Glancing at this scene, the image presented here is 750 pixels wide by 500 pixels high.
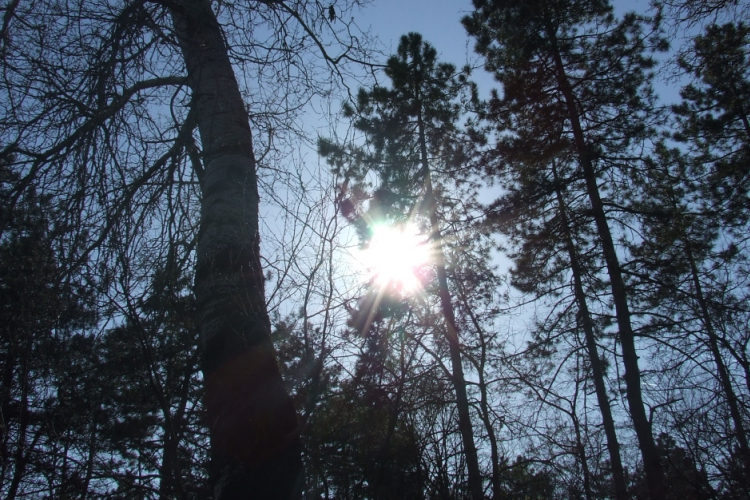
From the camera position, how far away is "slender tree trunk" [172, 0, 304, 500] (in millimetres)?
1606

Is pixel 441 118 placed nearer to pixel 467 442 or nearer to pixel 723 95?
pixel 723 95

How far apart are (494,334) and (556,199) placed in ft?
7.89

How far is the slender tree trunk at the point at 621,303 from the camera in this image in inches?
226

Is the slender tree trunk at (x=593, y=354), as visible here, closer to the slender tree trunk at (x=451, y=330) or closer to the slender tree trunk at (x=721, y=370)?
the slender tree trunk at (x=721, y=370)

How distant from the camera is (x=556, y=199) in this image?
25.1 feet

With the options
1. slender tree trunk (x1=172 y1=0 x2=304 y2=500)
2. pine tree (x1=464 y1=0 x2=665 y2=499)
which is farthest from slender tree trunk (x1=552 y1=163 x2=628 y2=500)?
slender tree trunk (x1=172 y1=0 x2=304 y2=500)

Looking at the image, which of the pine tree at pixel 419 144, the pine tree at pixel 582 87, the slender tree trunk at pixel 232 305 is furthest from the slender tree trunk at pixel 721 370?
the slender tree trunk at pixel 232 305

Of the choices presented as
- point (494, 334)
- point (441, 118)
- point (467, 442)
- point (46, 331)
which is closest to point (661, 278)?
point (494, 334)

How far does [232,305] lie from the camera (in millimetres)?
1968

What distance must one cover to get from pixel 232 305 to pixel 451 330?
17.9 feet

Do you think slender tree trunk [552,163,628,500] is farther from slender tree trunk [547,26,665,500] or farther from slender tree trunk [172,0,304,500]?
slender tree trunk [172,0,304,500]

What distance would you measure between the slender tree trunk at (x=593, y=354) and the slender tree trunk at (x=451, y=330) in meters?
2.04

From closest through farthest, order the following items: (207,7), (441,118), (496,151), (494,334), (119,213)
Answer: (119,213), (207,7), (494,334), (496,151), (441,118)

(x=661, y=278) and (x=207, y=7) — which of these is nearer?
(x=207, y=7)
